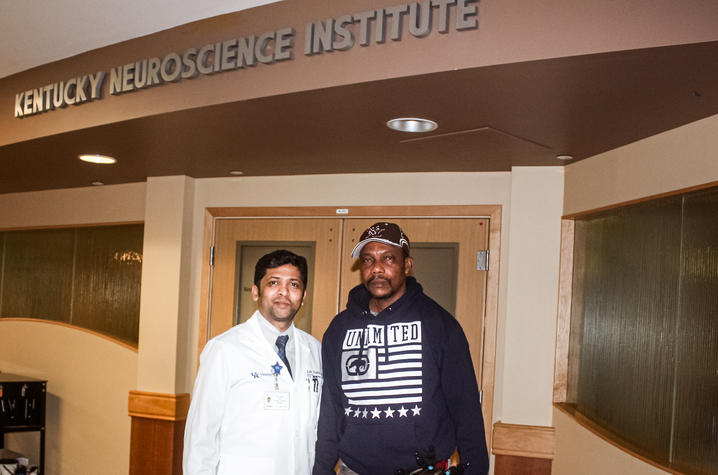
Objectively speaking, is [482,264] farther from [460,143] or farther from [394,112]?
[394,112]

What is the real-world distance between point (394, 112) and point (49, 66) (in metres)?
1.78

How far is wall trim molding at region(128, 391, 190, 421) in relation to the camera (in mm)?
4090

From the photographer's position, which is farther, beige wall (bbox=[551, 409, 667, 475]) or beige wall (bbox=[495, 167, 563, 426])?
beige wall (bbox=[495, 167, 563, 426])

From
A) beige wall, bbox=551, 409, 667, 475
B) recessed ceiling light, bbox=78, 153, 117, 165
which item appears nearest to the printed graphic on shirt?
beige wall, bbox=551, 409, 667, 475

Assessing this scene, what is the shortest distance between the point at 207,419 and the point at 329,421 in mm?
441

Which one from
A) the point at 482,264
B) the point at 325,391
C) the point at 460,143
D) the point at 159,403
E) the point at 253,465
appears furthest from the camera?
the point at 159,403

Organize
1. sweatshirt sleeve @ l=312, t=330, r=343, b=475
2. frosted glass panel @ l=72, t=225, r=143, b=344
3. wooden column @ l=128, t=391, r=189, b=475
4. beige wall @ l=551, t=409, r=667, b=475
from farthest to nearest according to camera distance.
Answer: frosted glass panel @ l=72, t=225, r=143, b=344 → wooden column @ l=128, t=391, r=189, b=475 → beige wall @ l=551, t=409, r=667, b=475 → sweatshirt sleeve @ l=312, t=330, r=343, b=475

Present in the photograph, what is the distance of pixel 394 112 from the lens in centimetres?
247

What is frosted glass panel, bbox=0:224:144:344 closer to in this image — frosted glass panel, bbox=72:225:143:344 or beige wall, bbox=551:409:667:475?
frosted glass panel, bbox=72:225:143:344

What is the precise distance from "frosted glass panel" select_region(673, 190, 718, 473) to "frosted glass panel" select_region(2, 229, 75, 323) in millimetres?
4381

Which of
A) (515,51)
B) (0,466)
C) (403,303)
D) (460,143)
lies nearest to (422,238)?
(460,143)

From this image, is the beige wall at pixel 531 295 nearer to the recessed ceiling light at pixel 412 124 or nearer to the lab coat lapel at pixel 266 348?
the recessed ceiling light at pixel 412 124

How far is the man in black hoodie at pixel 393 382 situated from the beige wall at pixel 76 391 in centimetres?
254

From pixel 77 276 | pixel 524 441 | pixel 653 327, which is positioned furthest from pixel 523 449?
pixel 77 276
